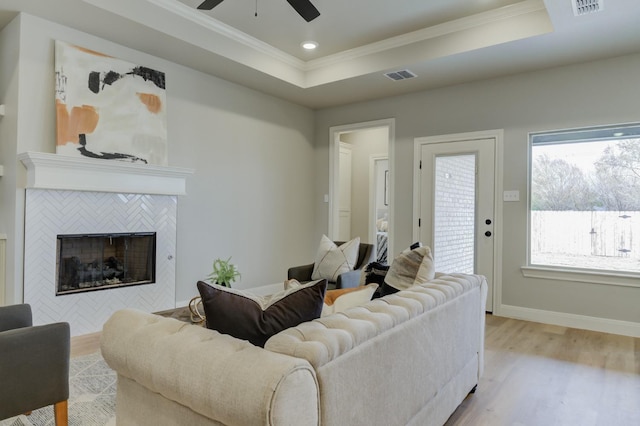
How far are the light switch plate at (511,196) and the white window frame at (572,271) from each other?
0.11 m

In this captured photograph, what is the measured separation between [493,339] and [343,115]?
3724 millimetres

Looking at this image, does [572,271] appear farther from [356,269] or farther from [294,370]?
[294,370]

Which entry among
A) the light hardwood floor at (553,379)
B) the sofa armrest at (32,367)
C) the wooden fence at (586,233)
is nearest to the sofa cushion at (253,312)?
the sofa armrest at (32,367)

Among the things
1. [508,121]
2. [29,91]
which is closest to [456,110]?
[508,121]

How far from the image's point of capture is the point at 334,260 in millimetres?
3922

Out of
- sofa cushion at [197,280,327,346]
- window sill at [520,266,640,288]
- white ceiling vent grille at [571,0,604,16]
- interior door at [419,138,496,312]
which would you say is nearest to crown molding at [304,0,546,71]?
white ceiling vent grille at [571,0,604,16]

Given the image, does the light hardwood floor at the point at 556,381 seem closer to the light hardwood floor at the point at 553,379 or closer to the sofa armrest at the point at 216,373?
the light hardwood floor at the point at 553,379

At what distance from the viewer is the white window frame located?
151 inches

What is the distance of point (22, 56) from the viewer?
325 centimetres

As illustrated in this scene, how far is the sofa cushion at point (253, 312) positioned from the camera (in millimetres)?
1296

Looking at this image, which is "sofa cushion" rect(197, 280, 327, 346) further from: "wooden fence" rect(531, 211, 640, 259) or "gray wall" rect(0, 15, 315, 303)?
"wooden fence" rect(531, 211, 640, 259)

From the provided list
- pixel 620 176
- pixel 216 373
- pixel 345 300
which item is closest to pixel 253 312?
pixel 216 373

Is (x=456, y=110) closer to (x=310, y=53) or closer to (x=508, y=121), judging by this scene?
(x=508, y=121)

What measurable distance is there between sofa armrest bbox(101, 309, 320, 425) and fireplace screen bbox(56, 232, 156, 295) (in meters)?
2.59
